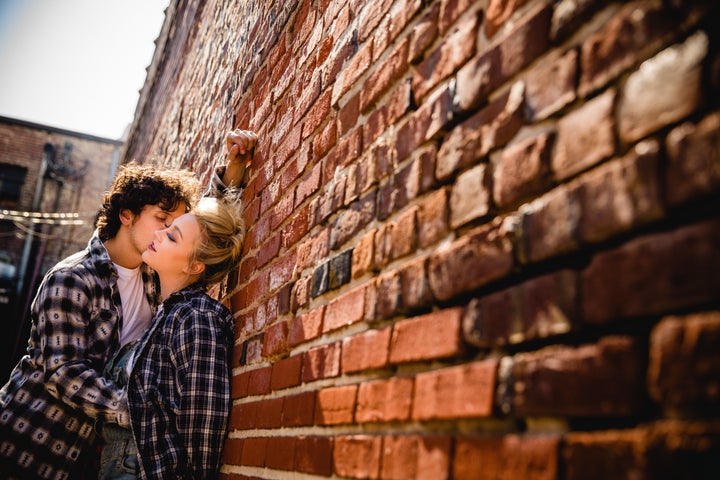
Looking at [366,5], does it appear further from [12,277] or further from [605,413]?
[12,277]

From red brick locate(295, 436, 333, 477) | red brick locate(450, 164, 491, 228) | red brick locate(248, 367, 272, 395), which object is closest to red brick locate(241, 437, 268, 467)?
red brick locate(248, 367, 272, 395)

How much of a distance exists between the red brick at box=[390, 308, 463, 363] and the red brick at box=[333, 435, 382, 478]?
17cm

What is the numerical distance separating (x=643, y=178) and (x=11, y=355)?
55.2ft

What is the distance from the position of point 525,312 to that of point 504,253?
96 mm

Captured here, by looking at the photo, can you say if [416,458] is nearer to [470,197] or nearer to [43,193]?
[470,197]

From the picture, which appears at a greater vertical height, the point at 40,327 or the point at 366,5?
the point at 366,5

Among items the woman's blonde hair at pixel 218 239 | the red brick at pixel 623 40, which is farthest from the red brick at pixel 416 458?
the woman's blonde hair at pixel 218 239

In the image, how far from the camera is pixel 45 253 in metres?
16.3

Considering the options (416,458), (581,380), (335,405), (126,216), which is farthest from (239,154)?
(581,380)

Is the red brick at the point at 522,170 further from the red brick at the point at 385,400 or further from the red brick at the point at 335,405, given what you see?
the red brick at the point at 335,405

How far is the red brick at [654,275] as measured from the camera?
489 millimetres

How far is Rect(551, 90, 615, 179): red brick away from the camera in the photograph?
62 centimetres

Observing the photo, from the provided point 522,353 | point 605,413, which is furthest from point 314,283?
point 605,413

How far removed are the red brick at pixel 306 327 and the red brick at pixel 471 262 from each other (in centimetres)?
49
